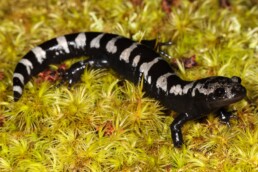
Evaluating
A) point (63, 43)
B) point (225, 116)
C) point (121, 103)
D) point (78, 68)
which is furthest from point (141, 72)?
point (225, 116)

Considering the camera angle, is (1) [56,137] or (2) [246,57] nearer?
(1) [56,137]

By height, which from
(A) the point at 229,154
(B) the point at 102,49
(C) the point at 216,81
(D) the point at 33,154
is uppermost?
(B) the point at 102,49

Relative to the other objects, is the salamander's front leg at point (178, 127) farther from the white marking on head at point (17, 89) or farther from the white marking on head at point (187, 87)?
the white marking on head at point (17, 89)

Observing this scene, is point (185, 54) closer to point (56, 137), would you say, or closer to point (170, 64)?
point (170, 64)

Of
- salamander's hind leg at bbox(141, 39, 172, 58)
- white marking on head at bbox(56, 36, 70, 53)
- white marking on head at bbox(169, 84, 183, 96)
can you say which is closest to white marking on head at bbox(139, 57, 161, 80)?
salamander's hind leg at bbox(141, 39, 172, 58)

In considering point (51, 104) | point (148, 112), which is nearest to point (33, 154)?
point (51, 104)

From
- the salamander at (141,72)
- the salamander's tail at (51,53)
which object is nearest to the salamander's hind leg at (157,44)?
the salamander at (141,72)

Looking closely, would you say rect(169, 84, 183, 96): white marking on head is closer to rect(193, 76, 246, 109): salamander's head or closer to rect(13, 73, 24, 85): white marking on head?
rect(193, 76, 246, 109): salamander's head
